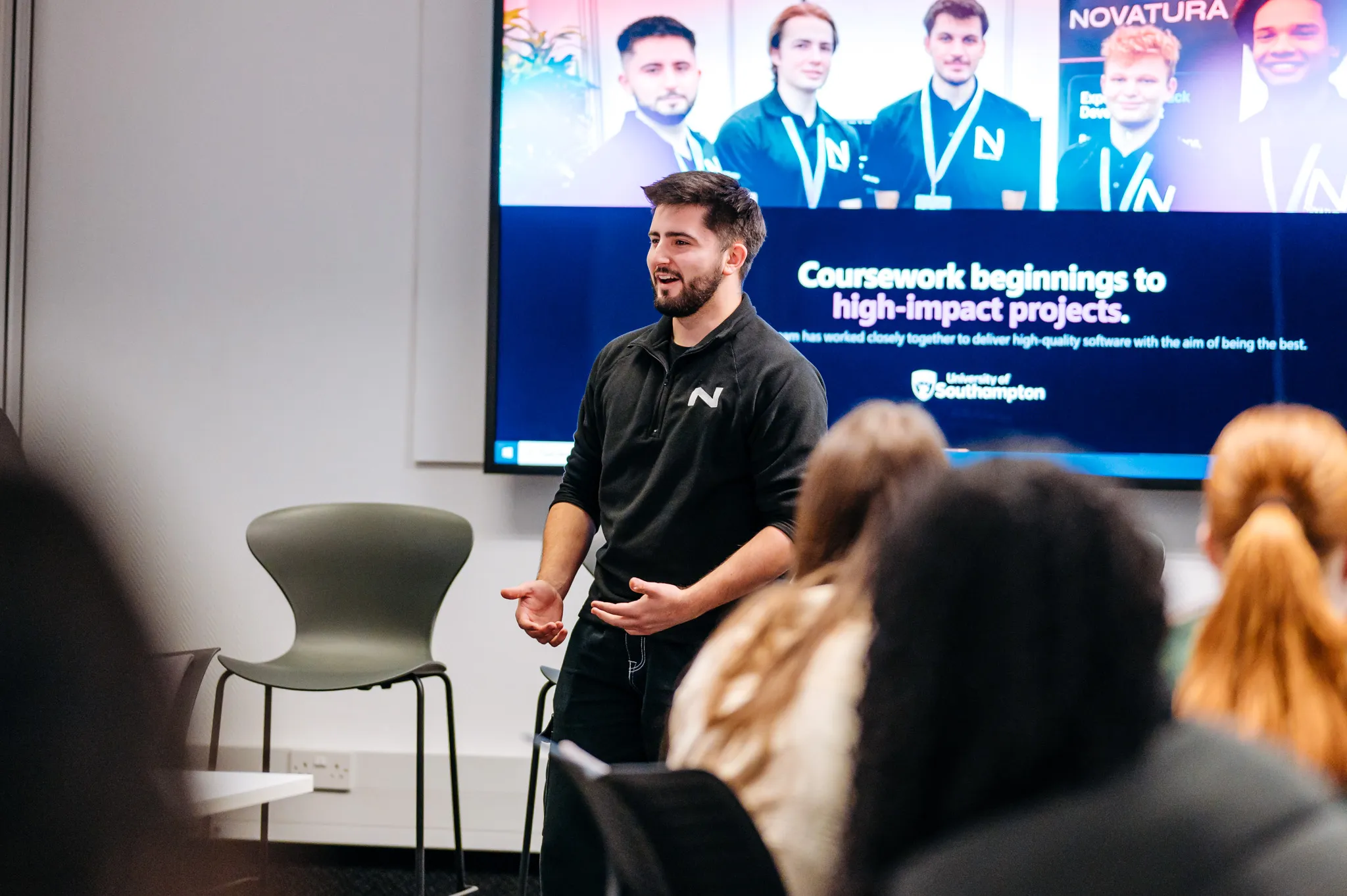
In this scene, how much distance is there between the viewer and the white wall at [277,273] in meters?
4.19

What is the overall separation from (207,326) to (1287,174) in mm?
3520

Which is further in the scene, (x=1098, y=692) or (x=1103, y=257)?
(x=1103, y=257)

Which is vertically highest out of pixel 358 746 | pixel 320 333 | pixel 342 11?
pixel 342 11

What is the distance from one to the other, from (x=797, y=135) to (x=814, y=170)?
121 millimetres

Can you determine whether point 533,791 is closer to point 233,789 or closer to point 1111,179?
point 1111,179

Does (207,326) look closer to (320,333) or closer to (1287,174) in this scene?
(320,333)

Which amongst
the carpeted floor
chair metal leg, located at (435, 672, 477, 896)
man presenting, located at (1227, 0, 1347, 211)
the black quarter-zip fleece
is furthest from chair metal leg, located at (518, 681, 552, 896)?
man presenting, located at (1227, 0, 1347, 211)

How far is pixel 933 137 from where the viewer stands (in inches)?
153

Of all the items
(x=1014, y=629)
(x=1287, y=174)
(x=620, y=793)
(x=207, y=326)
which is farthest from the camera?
(x=207, y=326)

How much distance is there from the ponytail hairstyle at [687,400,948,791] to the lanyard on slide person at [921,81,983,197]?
236 cm

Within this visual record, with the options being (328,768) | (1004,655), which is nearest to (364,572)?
(328,768)

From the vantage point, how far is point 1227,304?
3.80m

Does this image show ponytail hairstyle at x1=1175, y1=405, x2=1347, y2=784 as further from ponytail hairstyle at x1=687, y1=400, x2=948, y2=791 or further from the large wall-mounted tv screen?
the large wall-mounted tv screen

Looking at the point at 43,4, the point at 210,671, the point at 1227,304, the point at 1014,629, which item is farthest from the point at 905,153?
the point at 1014,629
